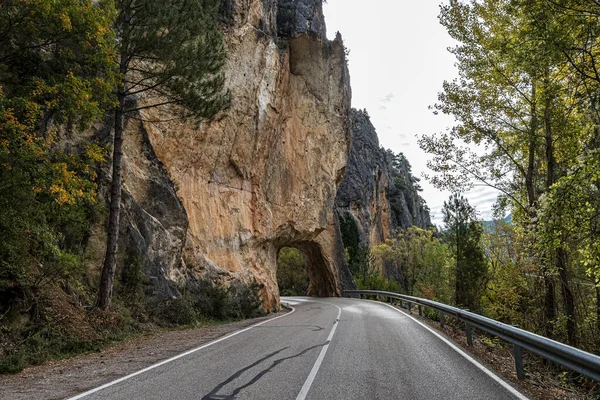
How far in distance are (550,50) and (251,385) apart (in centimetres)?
783

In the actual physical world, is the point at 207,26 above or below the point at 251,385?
above

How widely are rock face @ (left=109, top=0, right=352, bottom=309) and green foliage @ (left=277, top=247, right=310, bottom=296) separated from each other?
821 cm

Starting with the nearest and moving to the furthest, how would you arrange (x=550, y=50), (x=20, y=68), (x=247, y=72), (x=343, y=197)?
(x=550, y=50) < (x=20, y=68) < (x=247, y=72) < (x=343, y=197)

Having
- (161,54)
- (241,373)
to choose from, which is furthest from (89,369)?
(161,54)

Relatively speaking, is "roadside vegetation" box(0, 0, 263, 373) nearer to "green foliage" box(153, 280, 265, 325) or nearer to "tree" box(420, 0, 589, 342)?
"green foliage" box(153, 280, 265, 325)

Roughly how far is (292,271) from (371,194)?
58.8ft

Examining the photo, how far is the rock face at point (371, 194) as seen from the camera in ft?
186

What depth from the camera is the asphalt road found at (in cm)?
524

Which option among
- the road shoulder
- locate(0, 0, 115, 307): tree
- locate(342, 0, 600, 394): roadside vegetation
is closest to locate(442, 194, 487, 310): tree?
locate(342, 0, 600, 394): roadside vegetation

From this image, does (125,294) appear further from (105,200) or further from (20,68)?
(20,68)

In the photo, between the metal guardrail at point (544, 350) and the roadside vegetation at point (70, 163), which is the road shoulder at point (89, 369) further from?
the metal guardrail at point (544, 350)

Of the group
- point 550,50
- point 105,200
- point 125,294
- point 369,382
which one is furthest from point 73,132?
point 550,50

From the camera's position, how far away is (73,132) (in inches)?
533

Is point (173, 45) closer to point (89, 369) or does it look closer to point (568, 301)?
point (89, 369)
